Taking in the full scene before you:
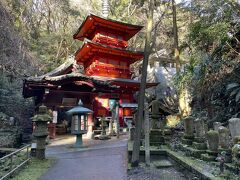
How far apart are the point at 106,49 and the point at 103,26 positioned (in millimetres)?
2707

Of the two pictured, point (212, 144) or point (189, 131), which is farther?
point (189, 131)

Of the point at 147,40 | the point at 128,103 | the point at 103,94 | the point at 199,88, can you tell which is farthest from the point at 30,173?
the point at 128,103

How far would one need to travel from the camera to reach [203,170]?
251 inches

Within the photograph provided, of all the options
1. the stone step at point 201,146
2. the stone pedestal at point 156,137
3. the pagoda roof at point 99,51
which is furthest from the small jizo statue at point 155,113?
the pagoda roof at point 99,51

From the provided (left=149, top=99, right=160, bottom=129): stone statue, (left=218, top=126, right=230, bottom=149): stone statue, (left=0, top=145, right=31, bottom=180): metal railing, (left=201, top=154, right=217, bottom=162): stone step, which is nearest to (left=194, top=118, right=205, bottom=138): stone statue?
(left=201, top=154, right=217, bottom=162): stone step

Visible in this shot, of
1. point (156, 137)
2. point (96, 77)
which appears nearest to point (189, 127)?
point (156, 137)

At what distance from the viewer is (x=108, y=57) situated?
23.6 metres

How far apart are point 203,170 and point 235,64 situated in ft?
22.8

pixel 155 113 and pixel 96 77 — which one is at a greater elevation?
pixel 96 77

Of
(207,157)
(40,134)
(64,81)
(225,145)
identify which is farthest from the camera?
(64,81)

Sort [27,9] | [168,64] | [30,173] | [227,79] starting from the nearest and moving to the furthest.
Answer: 1. [30,173]
2. [227,79]
3. [27,9]
4. [168,64]

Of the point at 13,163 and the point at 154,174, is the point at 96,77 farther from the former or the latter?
the point at 154,174

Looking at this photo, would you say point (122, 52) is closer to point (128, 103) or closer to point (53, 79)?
point (128, 103)

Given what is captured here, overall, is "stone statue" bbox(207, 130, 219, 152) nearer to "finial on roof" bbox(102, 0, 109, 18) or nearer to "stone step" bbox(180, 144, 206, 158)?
"stone step" bbox(180, 144, 206, 158)
